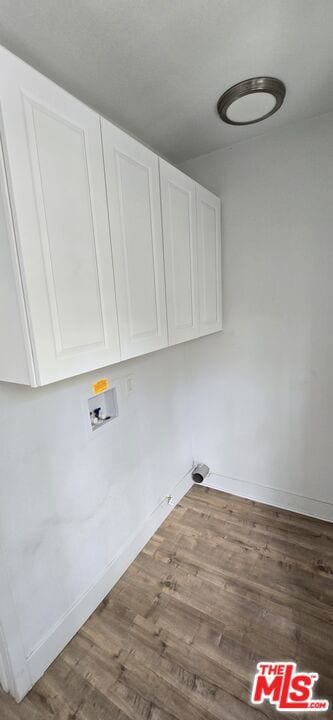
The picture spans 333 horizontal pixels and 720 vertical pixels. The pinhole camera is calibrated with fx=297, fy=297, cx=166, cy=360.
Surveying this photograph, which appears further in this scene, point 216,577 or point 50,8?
point 216,577

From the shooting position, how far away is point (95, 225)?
106 cm

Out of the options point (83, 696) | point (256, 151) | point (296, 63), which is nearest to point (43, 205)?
point (296, 63)

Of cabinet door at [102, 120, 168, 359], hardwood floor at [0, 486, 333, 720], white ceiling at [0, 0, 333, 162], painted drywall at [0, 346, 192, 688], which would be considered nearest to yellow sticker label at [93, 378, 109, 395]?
painted drywall at [0, 346, 192, 688]

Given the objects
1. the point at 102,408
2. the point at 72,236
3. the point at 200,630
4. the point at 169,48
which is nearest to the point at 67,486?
the point at 102,408

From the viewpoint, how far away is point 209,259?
1.90 m

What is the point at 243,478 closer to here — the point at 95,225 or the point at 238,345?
the point at 238,345

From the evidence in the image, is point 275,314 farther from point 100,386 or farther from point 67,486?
point 67,486

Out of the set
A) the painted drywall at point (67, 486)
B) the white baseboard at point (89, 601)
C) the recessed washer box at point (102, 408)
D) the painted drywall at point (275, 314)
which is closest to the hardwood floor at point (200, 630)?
the white baseboard at point (89, 601)

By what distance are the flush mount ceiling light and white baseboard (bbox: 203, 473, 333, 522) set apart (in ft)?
7.67

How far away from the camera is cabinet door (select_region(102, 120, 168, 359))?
1148mm

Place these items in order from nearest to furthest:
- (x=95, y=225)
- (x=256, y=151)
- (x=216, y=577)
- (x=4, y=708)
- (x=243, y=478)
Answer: (x=95, y=225) → (x=4, y=708) → (x=216, y=577) → (x=256, y=151) → (x=243, y=478)

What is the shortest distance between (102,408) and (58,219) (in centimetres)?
96

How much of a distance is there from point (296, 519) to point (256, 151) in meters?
2.44

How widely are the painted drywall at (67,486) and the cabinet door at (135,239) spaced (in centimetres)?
34
